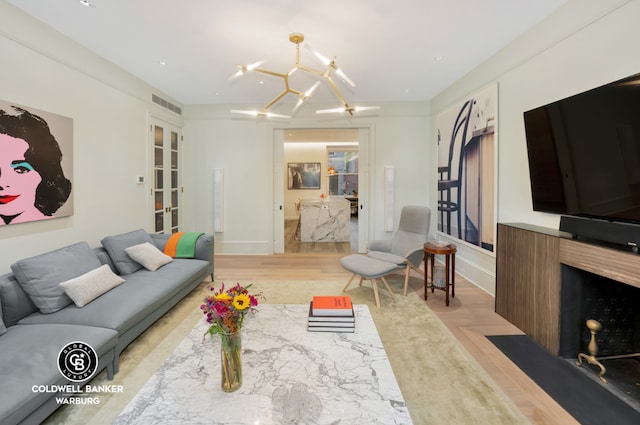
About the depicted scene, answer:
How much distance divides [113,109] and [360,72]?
3269 millimetres

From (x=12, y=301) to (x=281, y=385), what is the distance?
2.18 m

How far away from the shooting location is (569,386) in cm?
205

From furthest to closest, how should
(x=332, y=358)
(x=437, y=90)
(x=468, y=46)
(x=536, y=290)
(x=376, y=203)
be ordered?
(x=376, y=203), (x=437, y=90), (x=468, y=46), (x=536, y=290), (x=332, y=358)

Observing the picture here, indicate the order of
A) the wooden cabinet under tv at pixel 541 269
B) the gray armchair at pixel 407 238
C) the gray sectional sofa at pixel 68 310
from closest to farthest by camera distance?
the gray sectional sofa at pixel 68 310
the wooden cabinet under tv at pixel 541 269
the gray armchair at pixel 407 238

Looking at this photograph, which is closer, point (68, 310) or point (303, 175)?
point (68, 310)

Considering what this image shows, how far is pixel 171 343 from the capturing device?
263 cm

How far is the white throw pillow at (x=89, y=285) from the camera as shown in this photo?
2404 millimetres

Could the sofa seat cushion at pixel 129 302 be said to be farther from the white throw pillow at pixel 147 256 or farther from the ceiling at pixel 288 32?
the ceiling at pixel 288 32

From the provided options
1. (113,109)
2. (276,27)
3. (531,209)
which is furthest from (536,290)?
(113,109)

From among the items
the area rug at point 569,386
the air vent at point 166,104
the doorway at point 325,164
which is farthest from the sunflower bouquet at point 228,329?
the doorway at point 325,164

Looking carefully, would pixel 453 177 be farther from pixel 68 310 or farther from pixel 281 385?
pixel 68 310

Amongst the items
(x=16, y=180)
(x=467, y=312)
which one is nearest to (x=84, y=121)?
(x=16, y=180)

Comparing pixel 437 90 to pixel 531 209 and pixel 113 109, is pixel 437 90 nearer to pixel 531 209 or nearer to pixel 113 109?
pixel 531 209

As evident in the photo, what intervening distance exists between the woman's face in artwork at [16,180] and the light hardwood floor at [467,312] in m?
2.31
